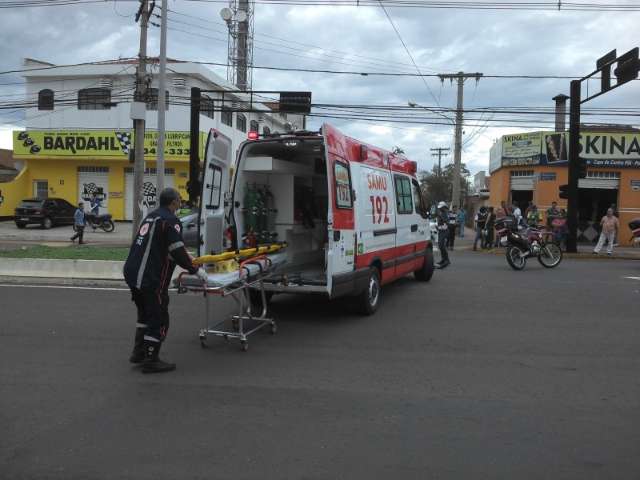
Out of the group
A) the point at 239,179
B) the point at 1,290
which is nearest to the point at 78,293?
the point at 1,290

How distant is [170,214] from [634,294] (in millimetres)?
9188

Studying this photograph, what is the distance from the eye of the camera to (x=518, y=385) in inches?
212

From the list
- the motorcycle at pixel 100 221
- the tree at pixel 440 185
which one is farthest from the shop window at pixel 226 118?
the tree at pixel 440 185

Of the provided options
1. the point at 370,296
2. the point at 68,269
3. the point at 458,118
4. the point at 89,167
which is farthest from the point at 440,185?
the point at 370,296

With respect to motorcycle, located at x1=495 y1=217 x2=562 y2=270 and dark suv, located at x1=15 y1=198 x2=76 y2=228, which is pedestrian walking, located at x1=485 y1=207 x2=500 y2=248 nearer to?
motorcycle, located at x1=495 y1=217 x2=562 y2=270

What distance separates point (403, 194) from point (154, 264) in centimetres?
571

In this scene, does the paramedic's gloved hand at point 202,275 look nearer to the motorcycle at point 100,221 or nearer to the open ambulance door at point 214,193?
the open ambulance door at point 214,193

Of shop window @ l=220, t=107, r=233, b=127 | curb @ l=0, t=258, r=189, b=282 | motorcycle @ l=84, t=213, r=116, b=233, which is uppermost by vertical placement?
shop window @ l=220, t=107, r=233, b=127

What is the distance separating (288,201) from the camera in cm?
884

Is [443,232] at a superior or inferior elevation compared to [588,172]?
inferior

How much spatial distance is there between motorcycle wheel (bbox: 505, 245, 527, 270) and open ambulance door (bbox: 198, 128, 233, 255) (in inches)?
355

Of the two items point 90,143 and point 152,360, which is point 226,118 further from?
point 152,360

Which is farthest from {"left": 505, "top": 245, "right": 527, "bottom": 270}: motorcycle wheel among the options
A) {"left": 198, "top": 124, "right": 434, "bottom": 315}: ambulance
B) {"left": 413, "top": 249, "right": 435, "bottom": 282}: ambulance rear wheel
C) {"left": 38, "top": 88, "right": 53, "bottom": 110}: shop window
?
{"left": 38, "top": 88, "right": 53, "bottom": 110}: shop window

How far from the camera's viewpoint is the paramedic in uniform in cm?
554
